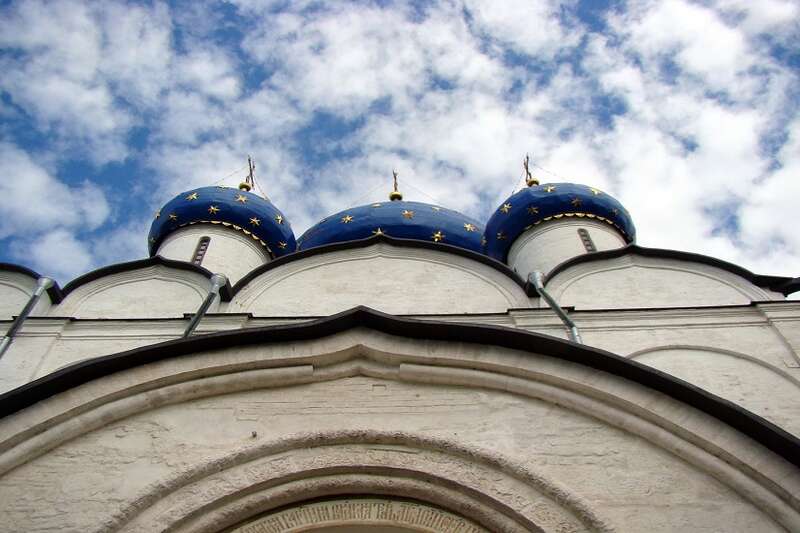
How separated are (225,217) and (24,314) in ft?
16.1

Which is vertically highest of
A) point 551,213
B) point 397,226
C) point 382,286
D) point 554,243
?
point 397,226

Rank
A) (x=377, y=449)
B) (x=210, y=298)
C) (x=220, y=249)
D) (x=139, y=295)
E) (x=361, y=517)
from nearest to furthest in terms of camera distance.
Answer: (x=361, y=517) < (x=377, y=449) < (x=210, y=298) < (x=139, y=295) < (x=220, y=249)

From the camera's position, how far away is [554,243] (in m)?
9.94

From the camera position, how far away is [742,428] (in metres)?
3.32

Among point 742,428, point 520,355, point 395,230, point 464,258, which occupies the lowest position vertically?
point 742,428

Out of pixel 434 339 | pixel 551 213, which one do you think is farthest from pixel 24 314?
pixel 551 213

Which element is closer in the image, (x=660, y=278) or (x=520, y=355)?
(x=520, y=355)

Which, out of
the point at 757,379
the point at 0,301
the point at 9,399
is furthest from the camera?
the point at 0,301

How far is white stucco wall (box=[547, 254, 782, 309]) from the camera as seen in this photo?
275 inches

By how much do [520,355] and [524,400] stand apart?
0.23m

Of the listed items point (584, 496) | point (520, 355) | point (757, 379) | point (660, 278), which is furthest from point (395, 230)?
point (584, 496)

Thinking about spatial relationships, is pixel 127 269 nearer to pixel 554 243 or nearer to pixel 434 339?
pixel 434 339

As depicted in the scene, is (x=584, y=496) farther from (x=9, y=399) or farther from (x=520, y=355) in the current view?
(x=9, y=399)

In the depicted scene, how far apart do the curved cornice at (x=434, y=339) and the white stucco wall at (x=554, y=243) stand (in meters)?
5.37
